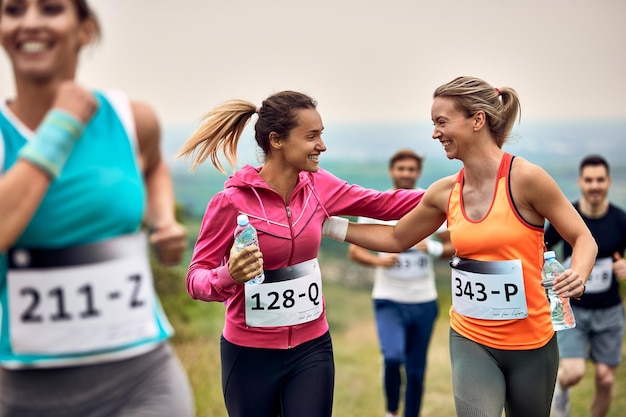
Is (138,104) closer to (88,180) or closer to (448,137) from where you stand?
(88,180)

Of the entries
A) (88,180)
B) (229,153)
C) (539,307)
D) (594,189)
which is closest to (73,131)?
(88,180)

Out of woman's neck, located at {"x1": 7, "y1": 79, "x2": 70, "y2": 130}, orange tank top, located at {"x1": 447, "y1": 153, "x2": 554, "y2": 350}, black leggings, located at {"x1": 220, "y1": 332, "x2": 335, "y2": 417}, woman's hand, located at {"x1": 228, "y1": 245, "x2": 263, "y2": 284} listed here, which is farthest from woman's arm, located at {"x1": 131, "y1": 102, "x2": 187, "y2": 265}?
orange tank top, located at {"x1": 447, "y1": 153, "x2": 554, "y2": 350}

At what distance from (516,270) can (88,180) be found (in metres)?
2.04

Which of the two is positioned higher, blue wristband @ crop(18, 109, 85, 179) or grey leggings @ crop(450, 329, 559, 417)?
blue wristband @ crop(18, 109, 85, 179)

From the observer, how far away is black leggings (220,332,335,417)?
357cm

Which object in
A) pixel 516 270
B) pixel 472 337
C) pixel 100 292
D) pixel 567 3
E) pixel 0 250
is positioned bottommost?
pixel 472 337

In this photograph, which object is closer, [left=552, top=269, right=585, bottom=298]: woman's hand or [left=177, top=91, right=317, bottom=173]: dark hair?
[left=552, top=269, right=585, bottom=298]: woman's hand

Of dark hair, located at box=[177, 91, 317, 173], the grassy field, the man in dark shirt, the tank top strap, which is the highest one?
dark hair, located at box=[177, 91, 317, 173]

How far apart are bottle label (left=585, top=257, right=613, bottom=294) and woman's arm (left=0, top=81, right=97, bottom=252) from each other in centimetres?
442

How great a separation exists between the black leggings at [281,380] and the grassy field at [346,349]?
10.6 feet

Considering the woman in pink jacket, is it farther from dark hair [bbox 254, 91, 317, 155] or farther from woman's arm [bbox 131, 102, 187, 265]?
woman's arm [bbox 131, 102, 187, 265]

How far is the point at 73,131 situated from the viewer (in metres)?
2.11

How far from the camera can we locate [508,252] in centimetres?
354

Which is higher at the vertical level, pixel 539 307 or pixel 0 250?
pixel 0 250
